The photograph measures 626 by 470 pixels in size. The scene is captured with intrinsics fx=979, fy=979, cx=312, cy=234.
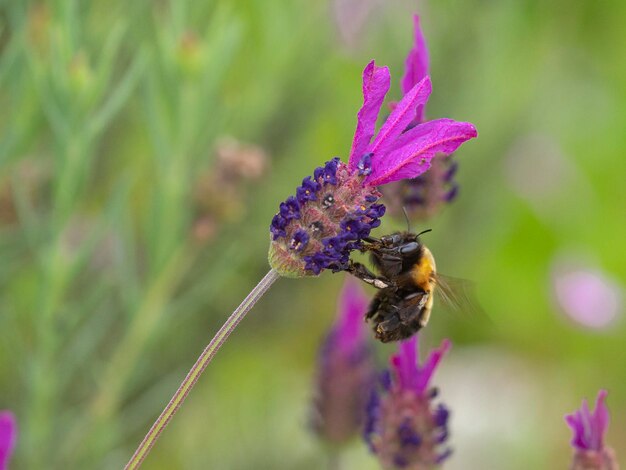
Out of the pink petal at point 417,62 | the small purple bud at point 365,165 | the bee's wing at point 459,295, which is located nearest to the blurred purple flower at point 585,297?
the bee's wing at point 459,295

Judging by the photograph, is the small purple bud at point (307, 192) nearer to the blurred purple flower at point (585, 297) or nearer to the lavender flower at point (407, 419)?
the lavender flower at point (407, 419)

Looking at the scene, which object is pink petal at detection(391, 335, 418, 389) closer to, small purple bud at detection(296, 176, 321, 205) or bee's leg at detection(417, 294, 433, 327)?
bee's leg at detection(417, 294, 433, 327)

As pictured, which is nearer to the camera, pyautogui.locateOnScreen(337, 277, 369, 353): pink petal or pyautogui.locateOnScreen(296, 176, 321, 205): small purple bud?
pyautogui.locateOnScreen(296, 176, 321, 205): small purple bud

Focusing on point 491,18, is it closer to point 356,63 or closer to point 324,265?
point 356,63

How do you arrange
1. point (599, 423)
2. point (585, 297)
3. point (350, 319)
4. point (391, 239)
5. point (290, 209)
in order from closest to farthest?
1. point (290, 209)
2. point (599, 423)
3. point (391, 239)
4. point (350, 319)
5. point (585, 297)

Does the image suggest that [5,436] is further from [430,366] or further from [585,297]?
[585,297]

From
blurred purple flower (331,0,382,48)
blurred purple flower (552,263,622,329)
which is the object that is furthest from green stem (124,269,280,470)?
blurred purple flower (552,263,622,329)

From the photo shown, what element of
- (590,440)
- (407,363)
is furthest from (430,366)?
(590,440)

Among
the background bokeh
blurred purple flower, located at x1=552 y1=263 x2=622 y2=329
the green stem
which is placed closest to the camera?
the green stem
